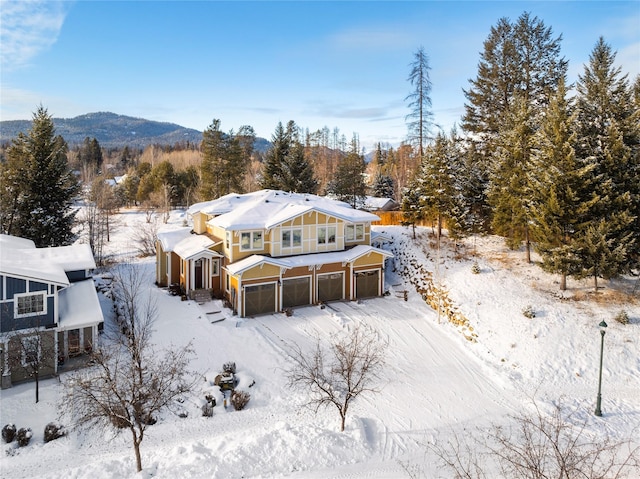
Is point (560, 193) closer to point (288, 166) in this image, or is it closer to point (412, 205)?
point (412, 205)

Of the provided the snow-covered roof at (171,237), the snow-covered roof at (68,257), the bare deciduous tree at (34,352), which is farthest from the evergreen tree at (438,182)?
the bare deciduous tree at (34,352)

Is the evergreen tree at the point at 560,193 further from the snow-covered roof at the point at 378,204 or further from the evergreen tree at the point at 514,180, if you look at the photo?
the snow-covered roof at the point at 378,204

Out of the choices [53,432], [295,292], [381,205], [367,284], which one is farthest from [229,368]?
[381,205]

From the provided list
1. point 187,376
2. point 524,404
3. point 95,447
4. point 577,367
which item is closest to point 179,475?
point 95,447

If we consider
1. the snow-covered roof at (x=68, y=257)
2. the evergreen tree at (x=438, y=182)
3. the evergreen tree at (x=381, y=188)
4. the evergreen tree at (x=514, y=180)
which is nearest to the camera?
the snow-covered roof at (x=68, y=257)

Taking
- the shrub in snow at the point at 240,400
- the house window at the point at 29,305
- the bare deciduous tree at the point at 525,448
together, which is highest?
the house window at the point at 29,305

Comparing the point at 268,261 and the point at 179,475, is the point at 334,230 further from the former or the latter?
the point at 179,475

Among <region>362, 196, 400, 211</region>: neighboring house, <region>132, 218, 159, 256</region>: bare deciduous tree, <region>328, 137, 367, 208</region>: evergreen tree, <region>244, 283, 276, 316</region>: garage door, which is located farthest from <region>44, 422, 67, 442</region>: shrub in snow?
<region>362, 196, 400, 211</region>: neighboring house
